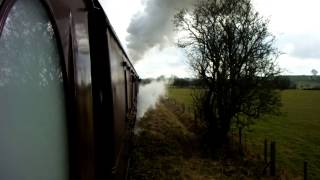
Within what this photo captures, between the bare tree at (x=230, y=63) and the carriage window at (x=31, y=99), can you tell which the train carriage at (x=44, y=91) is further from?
the bare tree at (x=230, y=63)

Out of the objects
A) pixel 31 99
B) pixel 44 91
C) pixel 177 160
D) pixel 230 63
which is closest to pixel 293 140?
pixel 230 63

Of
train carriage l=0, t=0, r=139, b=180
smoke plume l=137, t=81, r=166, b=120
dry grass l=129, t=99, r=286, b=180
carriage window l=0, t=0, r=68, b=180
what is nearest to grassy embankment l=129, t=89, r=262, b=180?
dry grass l=129, t=99, r=286, b=180

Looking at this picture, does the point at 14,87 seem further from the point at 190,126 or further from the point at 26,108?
the point at 190,126

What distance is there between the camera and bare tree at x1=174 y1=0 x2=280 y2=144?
21.9 m

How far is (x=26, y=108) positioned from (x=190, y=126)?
27.4 meters

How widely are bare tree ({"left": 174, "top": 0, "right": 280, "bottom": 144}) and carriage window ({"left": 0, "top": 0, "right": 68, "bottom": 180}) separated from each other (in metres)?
20.3

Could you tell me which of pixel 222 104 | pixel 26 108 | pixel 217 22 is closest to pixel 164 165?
pixel 222 104

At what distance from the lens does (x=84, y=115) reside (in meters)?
2.79

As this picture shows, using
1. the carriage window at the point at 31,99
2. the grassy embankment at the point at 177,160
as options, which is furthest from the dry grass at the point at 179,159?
the carriage window at the point at 31,99

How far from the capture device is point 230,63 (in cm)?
2214

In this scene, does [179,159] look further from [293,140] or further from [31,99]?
[293,140]

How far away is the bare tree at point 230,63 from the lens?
21875mm

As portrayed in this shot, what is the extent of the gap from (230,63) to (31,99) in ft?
68.1

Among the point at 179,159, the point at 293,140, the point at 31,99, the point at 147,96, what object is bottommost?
the point at 293,140
